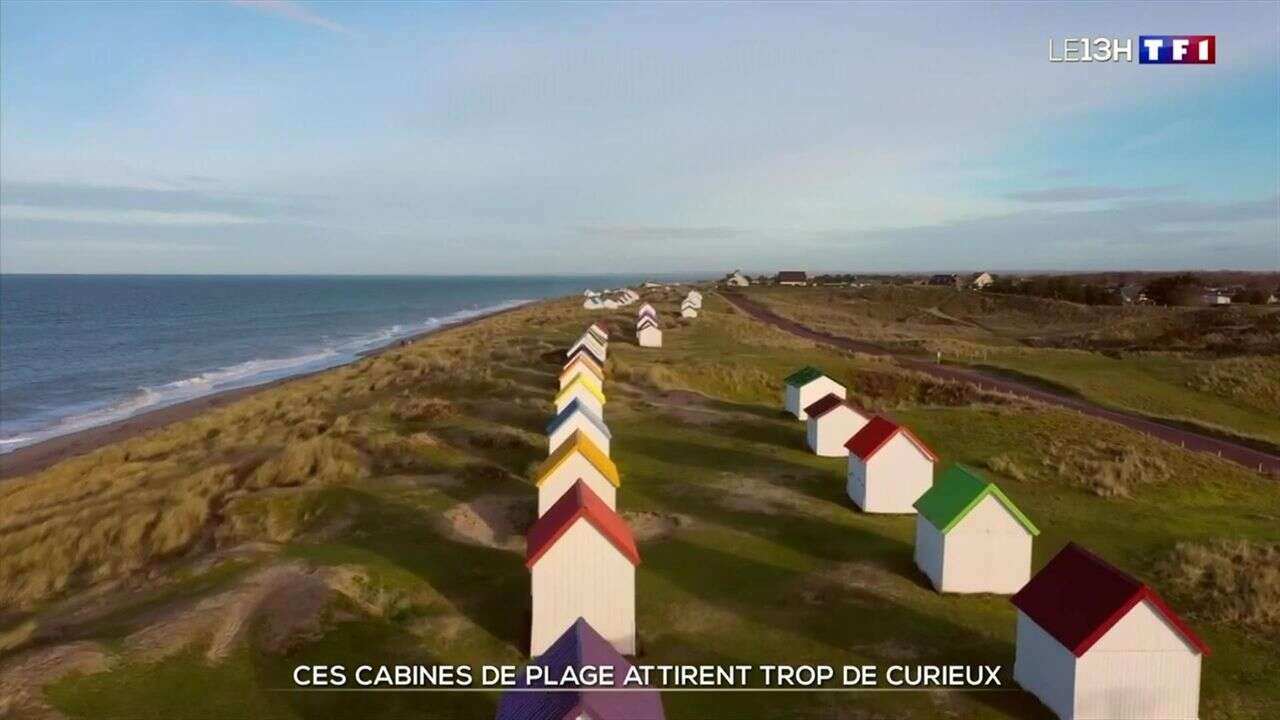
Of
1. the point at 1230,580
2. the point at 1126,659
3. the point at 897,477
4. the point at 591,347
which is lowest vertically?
the point at 1230,580

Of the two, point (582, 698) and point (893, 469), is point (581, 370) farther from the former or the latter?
point (582, 698)

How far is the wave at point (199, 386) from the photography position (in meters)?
48.2

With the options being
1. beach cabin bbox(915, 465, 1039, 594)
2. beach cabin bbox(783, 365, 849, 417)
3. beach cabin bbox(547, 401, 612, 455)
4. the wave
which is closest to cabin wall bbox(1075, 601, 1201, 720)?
beach cabin bbox(915, 465, 1039, 594)

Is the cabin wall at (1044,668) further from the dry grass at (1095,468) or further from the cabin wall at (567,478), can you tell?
the dry grass at (1095,468)

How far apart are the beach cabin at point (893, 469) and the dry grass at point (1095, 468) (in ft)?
20.3

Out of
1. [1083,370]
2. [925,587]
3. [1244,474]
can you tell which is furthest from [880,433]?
[1083,370]

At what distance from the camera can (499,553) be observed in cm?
2150

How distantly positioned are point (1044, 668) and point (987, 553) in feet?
15.7

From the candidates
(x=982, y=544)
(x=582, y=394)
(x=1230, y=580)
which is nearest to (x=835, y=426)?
(x=582, y=394)

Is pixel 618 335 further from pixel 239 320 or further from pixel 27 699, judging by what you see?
pixel 239 320

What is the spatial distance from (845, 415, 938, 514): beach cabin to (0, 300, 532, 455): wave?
144 ft

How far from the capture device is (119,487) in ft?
96.7

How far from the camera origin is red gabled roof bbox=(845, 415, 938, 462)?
24.3 m

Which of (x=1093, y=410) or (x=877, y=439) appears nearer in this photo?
(x=877, y=439)
